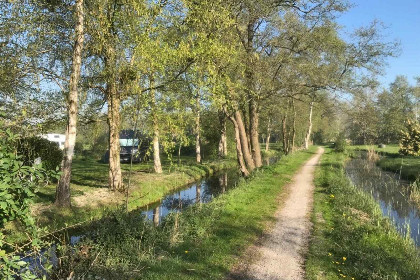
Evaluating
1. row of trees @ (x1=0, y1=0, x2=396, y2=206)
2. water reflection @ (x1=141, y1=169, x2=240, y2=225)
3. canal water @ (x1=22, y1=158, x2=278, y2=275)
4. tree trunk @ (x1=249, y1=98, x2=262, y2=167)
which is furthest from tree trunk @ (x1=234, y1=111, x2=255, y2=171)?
row of trees @ (x1=0, y1=0, x2=396, y2=206)

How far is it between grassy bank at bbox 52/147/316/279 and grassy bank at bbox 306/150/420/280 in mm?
1792

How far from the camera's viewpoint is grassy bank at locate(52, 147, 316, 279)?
6.69 meters

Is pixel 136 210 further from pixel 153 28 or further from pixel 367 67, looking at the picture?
pixel 367 67

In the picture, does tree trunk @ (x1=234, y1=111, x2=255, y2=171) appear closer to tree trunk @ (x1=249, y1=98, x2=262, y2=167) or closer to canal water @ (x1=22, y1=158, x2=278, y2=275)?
tree trunk @ (x1=249, y1=98, x2=262, y2=167)

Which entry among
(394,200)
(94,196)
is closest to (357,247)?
(394,200)

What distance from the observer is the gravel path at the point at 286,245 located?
6.86 m

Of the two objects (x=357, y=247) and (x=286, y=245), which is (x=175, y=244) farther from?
(x=357, y=247)

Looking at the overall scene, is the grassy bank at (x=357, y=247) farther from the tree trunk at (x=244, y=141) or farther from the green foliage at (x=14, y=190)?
the tree trunk at (x=244, y=141)

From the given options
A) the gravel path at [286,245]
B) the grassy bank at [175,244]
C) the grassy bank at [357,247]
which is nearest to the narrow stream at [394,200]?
the grassy bank at [357,247]

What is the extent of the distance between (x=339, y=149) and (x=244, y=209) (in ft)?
123

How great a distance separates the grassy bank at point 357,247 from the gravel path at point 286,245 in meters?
0.28

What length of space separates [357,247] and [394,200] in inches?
403

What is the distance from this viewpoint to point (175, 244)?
8469 mm

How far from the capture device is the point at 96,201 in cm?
1445
